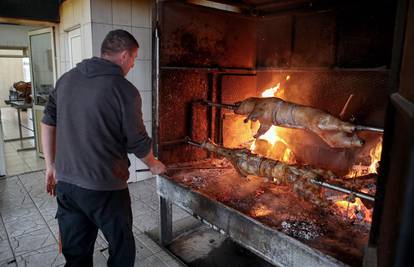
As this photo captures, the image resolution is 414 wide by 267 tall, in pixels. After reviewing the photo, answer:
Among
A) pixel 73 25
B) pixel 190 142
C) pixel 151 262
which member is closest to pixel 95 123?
pixel 190 142

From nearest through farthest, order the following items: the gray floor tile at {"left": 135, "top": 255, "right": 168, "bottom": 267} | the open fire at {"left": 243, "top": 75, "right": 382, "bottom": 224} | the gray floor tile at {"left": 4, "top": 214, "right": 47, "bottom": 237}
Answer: the open fire at {"left": 243, "top": 75, "right": 382, "bottom": 224}
the gray floor tile at {"left": 135, "top": 255, "right": 168, "bottom": 267}
the gray floor tile at {"left": 4, "top": 214, "right": 47, "bottom": 237}

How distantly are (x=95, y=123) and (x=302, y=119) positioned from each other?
1.63m

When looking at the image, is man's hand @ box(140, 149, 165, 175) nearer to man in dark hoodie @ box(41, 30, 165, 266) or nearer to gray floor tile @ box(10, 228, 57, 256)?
man in dark hoodie @ box(41, 30, 165, 266)

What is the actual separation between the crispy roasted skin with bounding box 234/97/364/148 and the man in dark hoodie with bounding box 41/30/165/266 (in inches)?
44.3

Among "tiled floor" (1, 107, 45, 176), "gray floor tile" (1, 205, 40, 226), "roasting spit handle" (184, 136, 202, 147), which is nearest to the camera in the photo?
"roasting spit handle" (184, 136, 202, 147)

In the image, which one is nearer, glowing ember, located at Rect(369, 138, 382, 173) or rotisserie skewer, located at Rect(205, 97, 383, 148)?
rotisserie skewer, located at Rect(205, 97, 383, 148)

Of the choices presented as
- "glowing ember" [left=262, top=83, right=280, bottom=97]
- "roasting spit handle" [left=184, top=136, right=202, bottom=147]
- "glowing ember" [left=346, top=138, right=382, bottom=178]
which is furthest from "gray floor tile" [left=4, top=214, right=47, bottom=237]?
"glowing ember" [left=346, top=138, right=382, bottom=178]

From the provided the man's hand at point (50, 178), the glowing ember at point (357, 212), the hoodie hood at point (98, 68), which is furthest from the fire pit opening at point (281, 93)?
the man's hand at point (50, 178)

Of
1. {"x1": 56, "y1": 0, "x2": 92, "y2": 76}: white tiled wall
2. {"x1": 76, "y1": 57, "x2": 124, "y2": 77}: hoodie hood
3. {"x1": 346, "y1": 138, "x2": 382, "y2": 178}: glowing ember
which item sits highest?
{"x1": 56, "y1": 0, "x2": 92, "y2": 76}: white tiled wall

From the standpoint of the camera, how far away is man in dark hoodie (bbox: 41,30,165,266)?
2238mm

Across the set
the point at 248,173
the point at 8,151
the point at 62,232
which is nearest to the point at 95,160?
the point at 62,232

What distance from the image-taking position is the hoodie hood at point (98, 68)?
224cm

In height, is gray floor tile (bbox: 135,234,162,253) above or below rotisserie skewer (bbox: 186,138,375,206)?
below

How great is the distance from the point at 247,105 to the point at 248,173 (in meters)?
0.67
